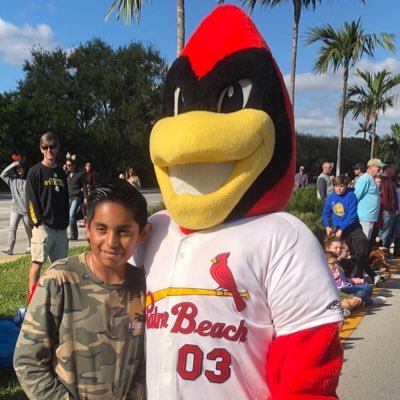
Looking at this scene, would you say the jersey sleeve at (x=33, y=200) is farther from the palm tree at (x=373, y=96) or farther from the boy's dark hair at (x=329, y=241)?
the palm tree at (x=373, y=96)

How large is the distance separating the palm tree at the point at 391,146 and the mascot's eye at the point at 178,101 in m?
41.0

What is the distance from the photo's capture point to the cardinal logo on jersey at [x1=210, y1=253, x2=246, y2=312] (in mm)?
1474

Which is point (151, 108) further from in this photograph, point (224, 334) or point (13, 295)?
point (224, 334)

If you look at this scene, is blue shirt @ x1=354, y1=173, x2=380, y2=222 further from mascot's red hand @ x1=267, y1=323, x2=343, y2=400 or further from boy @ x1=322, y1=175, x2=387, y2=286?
mascot's red hand @ x1=267, y1=323, x2=343, y2=400

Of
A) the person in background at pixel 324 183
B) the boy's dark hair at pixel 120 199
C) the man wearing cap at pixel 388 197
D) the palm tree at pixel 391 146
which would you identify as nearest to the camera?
the boy's dark hair at pixel 120 199

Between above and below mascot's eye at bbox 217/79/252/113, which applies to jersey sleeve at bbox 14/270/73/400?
below

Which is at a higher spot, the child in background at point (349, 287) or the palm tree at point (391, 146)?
the palm tree at point (391, 146)

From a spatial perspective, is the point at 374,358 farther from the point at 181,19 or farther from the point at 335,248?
the point at 181,19

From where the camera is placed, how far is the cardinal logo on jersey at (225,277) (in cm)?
147

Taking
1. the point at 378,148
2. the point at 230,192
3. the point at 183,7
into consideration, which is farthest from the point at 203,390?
the point at 378,148

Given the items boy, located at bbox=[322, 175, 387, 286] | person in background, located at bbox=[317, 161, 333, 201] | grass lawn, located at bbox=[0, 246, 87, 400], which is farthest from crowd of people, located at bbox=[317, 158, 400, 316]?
grass lawn, located at bbox=[0, 246, 87, 400]

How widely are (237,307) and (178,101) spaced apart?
2.32 ft

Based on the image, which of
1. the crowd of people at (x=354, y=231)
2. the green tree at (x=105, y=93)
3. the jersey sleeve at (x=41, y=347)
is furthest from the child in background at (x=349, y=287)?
the green tree at (x=105, y=93)

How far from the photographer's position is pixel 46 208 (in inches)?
211
